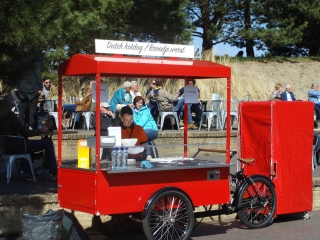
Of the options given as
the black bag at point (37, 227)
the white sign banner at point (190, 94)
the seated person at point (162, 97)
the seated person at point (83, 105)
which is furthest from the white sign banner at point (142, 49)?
the seated person at point (162, 97)

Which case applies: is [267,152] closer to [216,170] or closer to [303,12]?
[216,170]

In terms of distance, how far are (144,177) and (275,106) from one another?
8.19 ft

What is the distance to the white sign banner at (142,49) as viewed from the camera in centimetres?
808

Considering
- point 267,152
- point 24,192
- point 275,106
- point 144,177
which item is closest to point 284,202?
point 267,152

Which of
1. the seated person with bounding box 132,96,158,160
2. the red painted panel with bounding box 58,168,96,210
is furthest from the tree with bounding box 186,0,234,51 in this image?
the red painted panel with bounding box 58,168,96,210

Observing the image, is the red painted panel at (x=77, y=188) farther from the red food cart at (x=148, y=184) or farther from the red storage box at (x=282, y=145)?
the red storage box at (x=282, y=145)

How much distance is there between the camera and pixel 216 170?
8.77 metres

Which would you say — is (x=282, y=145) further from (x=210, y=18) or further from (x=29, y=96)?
(x=210, y=18)

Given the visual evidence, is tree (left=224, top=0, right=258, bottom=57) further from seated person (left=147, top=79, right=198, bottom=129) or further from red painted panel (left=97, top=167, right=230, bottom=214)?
red painted panel (left=97, top=167, right=230, bottom=214)

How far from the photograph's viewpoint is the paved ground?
912 centimetres

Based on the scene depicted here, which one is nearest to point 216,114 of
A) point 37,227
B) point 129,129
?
point 129,129

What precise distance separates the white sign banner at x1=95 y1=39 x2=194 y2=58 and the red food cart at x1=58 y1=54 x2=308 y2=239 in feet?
0.29

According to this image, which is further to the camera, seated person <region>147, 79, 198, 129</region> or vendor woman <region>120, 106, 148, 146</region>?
seated person <region>147, 79, 198, 129</region>

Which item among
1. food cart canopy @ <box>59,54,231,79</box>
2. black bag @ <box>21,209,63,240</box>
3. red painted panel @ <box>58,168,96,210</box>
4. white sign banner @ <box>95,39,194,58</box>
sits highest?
white sign banner @ <box>95,39,194,58</box>
